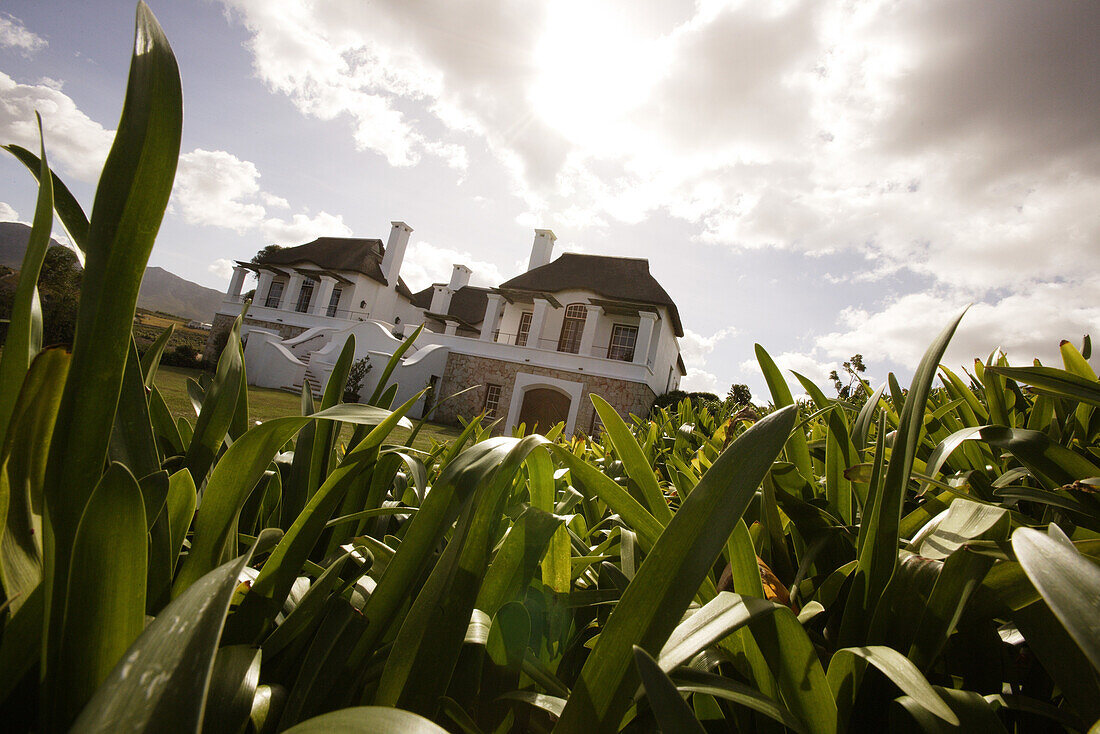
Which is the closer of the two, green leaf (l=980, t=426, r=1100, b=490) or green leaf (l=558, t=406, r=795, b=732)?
green leaf (l=558, t=406, r=795, b=732)

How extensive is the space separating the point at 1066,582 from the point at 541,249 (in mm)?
23579

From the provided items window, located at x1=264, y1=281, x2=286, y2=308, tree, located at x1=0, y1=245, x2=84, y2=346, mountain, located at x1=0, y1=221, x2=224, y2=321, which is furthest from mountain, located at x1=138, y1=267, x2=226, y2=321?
tree, located at x1=0, y1=245, x2=84, y2=346

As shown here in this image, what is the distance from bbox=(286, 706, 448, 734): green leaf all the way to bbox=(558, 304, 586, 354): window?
20.1m

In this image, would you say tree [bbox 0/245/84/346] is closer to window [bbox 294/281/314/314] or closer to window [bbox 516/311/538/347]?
window [bbox 294/281/314/314]

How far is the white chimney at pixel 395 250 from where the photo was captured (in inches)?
1026

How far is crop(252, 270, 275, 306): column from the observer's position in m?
25.5

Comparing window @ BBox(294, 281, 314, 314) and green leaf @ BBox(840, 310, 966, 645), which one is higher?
window @ BBox(294, 281, 314, 314)

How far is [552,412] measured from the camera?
18156 mm

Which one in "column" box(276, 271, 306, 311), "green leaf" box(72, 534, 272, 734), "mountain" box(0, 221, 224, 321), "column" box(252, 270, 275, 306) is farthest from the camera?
"mountain" box(0, 221, 224, 321)

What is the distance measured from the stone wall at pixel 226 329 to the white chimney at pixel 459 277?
10.2 meters

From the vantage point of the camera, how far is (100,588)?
0.97ft

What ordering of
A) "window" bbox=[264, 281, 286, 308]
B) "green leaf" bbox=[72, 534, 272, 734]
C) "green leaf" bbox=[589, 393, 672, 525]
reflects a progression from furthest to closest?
"window" bbox=[264, 281, 286, 308], "green leaf" bbox=[589, 393, 672, 525], "green leaf" bbox=[72, 534, 272, 734]

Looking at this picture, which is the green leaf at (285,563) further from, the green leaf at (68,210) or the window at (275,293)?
the window at (275,293)

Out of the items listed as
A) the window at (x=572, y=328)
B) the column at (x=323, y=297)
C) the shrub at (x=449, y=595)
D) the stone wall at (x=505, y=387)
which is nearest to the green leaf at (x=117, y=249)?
the shrub at (x=449, y=595)
